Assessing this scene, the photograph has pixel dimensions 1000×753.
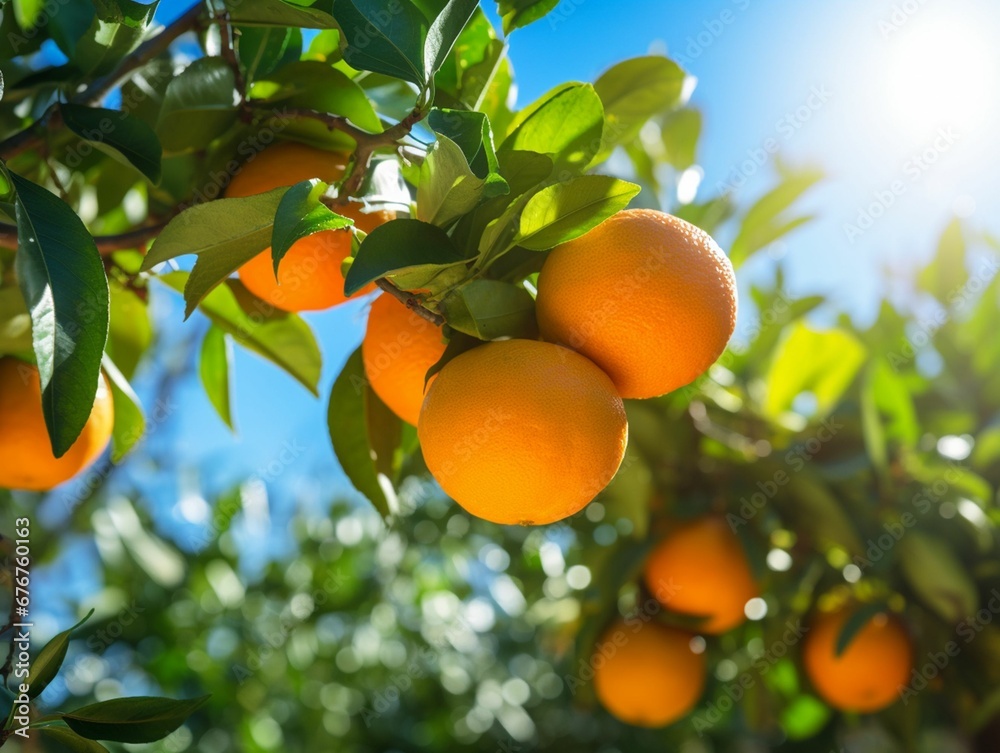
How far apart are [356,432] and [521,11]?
0.41 m

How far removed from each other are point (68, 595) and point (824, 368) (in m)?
1.65

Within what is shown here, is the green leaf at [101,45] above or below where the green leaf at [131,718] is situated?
above

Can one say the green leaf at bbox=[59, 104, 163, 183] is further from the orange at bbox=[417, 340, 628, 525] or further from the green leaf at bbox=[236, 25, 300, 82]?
the orange at bbox=[417, 340, 628, 525]

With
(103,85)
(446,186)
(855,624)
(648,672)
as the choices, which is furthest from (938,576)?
(103,85)

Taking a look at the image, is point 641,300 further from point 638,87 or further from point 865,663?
point 865,663

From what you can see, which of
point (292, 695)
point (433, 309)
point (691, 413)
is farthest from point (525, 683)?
point (433, 309)

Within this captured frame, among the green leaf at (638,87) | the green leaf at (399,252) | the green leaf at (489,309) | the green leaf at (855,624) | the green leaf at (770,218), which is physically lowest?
the green leaf at (855,624)

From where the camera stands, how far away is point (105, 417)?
780 millimetres

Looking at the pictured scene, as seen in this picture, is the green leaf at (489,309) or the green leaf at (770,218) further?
the green leaf at (770,218)

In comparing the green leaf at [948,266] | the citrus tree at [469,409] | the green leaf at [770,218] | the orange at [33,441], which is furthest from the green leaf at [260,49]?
the green leaf at [948,266]

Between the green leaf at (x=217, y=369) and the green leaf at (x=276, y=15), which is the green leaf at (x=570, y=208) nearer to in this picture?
the green leaf at (x=276, y=15)

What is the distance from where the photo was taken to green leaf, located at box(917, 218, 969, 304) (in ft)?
5.42

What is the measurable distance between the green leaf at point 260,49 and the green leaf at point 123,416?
1.13ft

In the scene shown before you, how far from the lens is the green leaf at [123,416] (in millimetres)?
864
